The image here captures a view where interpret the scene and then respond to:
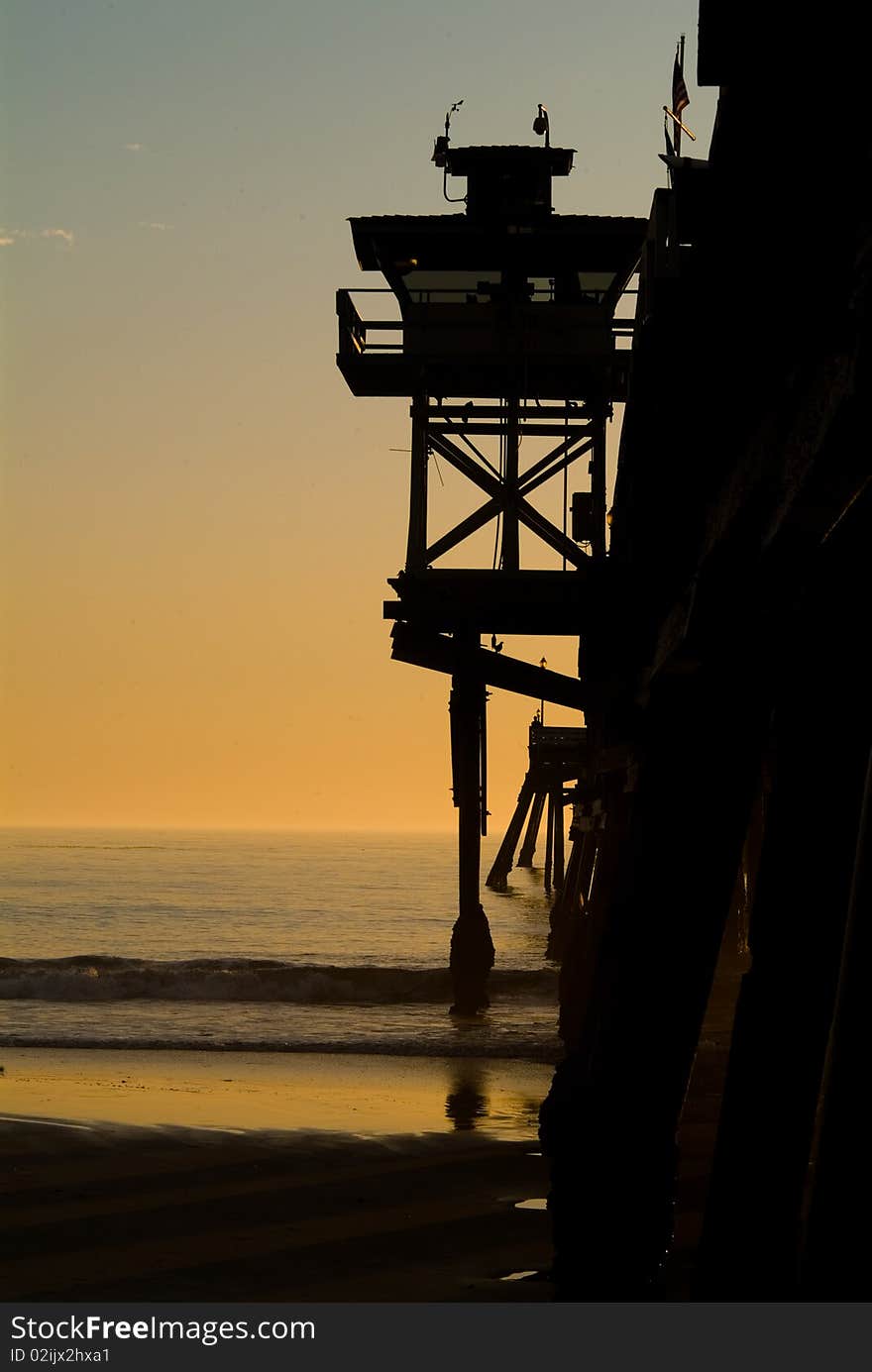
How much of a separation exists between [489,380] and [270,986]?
33.8 feet

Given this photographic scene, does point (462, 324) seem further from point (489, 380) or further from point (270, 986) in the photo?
point (270, 986)

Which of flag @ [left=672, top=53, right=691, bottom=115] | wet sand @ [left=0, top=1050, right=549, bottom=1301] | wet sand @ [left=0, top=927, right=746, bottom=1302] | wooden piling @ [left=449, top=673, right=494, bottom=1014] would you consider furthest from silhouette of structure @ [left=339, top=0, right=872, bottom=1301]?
wooden piling @ [left=449, top=673, right=494, bottom=1014]

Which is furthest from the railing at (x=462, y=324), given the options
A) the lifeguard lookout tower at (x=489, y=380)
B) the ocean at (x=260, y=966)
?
the ocean at (x=260, y=966)

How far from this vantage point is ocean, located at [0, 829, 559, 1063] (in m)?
16.9

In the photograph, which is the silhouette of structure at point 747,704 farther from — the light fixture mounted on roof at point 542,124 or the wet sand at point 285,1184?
the light fixture mounted on roof at point 542,124

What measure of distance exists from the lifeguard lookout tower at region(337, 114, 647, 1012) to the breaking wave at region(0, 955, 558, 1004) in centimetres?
359

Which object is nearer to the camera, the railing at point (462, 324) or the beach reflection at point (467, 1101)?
the beach reflection at point (467, 1101)

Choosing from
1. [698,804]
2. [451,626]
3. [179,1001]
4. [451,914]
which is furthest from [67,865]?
[698,804]

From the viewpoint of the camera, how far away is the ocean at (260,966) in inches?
664

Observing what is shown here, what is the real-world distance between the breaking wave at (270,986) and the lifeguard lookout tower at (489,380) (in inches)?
141

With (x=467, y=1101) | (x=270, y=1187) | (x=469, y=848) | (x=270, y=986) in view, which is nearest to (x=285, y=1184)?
(x=270, y=1187)

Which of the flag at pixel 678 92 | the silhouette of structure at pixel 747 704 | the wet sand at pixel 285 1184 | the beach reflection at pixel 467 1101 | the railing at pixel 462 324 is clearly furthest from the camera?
the railing at pixel 462 324

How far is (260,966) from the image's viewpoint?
1059 inches

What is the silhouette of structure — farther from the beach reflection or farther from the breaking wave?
the breaking wave
